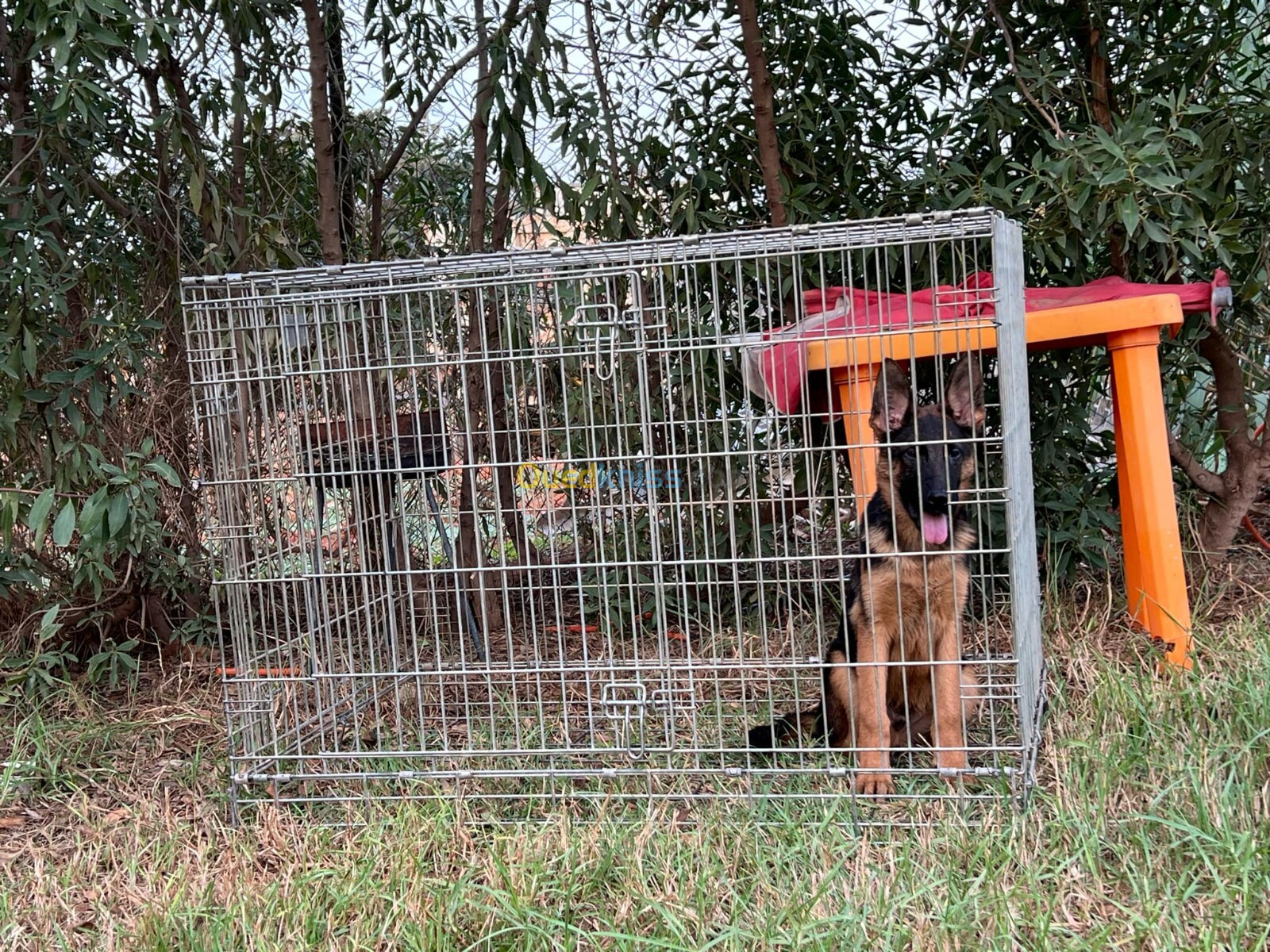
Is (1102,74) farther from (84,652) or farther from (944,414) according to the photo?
(84,652)

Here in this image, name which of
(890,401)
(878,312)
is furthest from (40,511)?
(878,312)

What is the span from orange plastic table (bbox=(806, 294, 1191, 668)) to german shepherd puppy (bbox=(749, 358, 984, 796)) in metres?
0.21

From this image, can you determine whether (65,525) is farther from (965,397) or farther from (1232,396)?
(1232,396)

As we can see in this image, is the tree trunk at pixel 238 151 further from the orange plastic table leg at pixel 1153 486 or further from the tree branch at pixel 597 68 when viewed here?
the orange plastic table leg at pixel 1153 486

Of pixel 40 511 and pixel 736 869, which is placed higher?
pixel 40 511

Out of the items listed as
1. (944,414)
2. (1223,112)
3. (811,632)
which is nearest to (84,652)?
(811,632)

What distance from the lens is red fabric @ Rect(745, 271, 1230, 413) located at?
304 cm

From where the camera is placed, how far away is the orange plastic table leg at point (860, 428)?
321cm

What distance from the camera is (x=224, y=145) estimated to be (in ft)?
14.3

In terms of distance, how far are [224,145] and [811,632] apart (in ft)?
10.2

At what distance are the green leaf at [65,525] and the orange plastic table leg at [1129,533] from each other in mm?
3196

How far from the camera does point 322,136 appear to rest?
4.32 meters

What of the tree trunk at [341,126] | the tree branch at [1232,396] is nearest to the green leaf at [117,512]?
the tree trunk at [341,126]

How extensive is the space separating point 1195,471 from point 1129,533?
1062 mm
